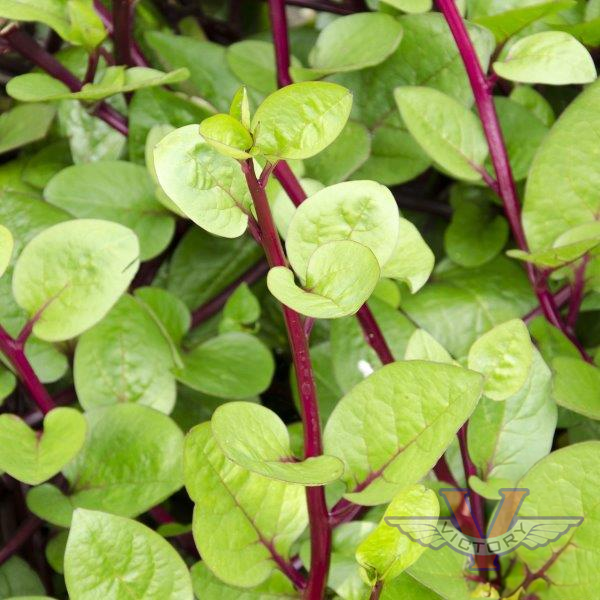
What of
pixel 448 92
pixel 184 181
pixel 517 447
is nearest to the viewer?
pixel 184 181

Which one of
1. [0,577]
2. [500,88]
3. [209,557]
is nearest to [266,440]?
[209,557]

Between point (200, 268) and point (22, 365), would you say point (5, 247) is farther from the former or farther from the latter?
point (200, 268)

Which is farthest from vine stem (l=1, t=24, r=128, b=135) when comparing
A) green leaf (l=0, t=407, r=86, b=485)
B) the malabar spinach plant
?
green leaf (l=0, t=407, r=86, b=485)

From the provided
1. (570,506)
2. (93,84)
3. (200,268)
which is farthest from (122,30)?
(570,506)

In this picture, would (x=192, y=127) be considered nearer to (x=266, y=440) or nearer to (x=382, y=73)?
(x=266, y=440)

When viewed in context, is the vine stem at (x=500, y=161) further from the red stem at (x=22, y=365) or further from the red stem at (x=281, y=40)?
the red stem at (x=22, y=365)
